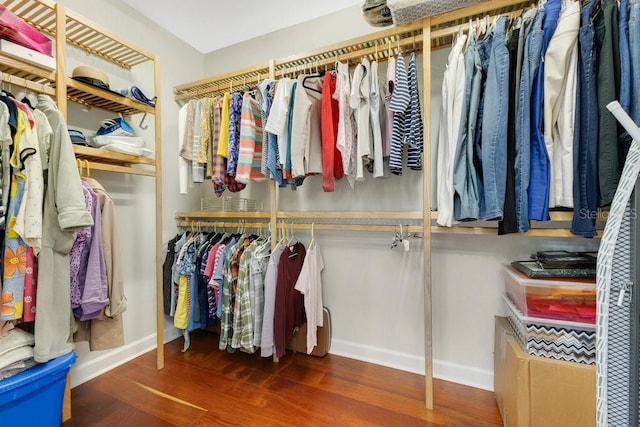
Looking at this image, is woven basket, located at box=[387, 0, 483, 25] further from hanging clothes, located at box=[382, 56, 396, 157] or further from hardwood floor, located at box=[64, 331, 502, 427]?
hardwood floor, located at box=[64, 331, 502, 427]

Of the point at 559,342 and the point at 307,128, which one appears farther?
the point at 307,128

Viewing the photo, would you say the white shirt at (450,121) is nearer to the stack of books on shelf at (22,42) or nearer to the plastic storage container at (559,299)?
the plastic storage container at (559,299)

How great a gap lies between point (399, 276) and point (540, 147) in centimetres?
111

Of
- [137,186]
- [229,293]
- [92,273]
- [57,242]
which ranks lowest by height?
[229,293]

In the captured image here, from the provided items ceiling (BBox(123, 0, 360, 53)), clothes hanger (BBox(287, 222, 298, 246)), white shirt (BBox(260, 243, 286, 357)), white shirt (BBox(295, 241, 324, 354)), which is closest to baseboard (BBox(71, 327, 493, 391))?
white shirt (BBox(295, 241, 324, 354))

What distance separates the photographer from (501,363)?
148 centimetres

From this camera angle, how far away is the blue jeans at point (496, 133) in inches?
47.4

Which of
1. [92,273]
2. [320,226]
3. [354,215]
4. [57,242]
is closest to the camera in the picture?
[57,242]

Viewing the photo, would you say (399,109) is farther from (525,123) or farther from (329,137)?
(525,123)

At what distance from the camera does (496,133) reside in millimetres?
1211

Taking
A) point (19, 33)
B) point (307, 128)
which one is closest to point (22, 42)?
point (19, 33)

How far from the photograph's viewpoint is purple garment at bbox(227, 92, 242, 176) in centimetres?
189

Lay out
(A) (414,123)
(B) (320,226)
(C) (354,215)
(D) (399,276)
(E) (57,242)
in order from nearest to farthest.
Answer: (E) (57,242), (A) (414,123), (C) (354,215), (B) (320,226), (D) (399,276)

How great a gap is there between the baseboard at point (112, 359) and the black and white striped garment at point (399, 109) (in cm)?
217
